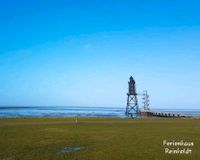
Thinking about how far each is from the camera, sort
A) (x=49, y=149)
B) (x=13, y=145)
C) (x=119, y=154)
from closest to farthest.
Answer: (x=119, y=154) < (x=49, y=149) < (x=13, y=145)

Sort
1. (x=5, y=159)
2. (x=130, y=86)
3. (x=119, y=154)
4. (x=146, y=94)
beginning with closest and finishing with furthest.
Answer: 1. (x=5, y=159)
2. (x=119, y=154)
3. (x=130, y=86)
4. (x=146, y=94)

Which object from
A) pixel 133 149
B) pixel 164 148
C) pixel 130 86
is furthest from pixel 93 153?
pixel 130 86

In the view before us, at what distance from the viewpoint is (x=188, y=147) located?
65.5 feet

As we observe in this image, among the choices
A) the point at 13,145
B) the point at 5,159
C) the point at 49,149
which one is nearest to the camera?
the point at 5,159

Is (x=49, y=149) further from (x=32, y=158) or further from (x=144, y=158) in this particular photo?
(x=144, y=158)

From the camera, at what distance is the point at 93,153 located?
1780cm

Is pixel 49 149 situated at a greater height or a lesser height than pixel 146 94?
lesser

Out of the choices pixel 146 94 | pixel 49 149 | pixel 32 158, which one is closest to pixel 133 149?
pixel 49 149

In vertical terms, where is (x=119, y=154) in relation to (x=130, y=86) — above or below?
below

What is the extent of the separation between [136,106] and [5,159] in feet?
311

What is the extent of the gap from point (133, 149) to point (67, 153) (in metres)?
4.64

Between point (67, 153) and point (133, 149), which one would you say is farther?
point (133, 149)

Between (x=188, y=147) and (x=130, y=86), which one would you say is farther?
(x=130, y=86)

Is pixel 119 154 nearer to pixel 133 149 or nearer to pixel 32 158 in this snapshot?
pixel 133 149
